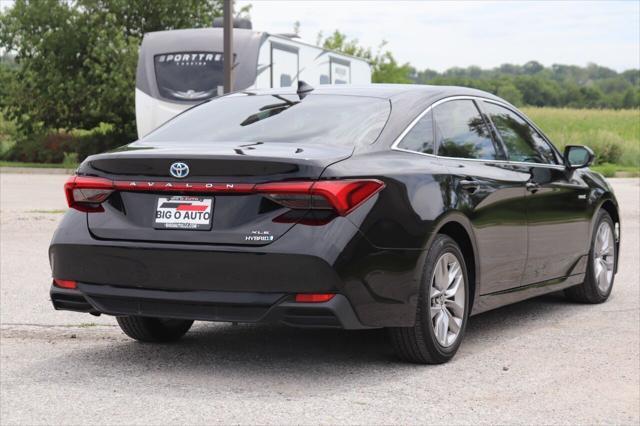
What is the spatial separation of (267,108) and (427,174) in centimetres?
110

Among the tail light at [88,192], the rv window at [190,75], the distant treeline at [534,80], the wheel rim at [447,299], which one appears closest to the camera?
the tail light at [88,192]

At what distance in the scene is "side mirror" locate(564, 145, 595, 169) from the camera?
8117mm

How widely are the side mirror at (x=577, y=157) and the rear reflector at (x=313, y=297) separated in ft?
10.8

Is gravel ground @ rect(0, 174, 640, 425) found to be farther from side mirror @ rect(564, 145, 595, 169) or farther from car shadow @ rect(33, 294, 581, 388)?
side mirror @ rect(564, 145, 595, 169)

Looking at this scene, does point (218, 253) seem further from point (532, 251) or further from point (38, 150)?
point (38, 150)

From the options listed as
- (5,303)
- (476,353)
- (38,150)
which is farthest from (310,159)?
(38,150)

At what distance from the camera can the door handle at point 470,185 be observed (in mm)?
6363

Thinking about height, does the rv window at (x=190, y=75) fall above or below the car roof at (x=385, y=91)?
below

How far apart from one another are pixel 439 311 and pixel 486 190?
3.11 feet

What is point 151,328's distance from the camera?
6609 millimetres

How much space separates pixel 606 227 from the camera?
8555mm

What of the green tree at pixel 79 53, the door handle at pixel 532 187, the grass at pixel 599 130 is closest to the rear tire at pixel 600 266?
the door handle at pixel 532 187

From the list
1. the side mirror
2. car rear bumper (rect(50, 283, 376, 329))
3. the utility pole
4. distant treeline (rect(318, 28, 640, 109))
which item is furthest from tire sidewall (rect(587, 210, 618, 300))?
distant treeline (rect(318, 28, 640, 109))

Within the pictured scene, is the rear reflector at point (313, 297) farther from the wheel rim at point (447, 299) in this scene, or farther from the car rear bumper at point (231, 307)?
the wheel rim at point (447, 299)
